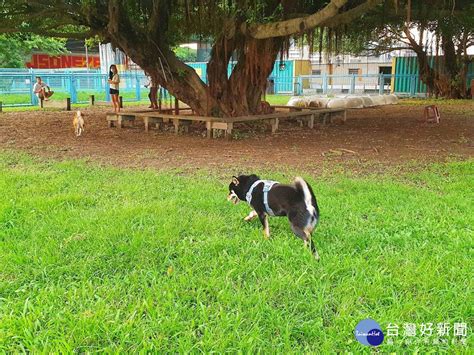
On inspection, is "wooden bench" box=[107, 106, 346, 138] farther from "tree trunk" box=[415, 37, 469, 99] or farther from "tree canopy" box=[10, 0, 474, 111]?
"tree trunk" box=[415, 37, 469, 99]

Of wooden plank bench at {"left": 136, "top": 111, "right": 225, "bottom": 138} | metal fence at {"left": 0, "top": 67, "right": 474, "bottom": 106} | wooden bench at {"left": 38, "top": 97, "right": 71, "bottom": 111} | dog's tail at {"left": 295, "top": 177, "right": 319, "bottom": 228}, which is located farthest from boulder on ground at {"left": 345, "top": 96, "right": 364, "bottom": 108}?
dog's tail at {"left": 295, "top": 177, "right": 319, "bottom": 228}

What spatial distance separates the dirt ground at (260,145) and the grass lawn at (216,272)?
1950mm

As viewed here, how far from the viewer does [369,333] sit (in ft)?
7.42

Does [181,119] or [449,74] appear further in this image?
[449,74]

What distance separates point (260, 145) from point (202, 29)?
289 cm

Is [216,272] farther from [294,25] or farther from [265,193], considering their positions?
[294,25]

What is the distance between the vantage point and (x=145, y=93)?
2397cm

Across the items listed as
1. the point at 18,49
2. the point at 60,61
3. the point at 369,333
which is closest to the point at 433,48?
the point at 369,333

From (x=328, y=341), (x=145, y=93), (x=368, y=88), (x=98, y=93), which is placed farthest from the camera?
(x=368, y=88)

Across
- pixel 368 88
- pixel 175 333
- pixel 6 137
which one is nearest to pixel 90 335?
pixel 175 333

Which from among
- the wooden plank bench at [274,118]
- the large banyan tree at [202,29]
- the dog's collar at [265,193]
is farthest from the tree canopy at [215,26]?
the dog's collar at [265,193]

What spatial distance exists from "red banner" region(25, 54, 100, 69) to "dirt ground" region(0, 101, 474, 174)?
2329cm

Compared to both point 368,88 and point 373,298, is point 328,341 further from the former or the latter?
point 368,88

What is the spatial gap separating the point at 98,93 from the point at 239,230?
777 inches
